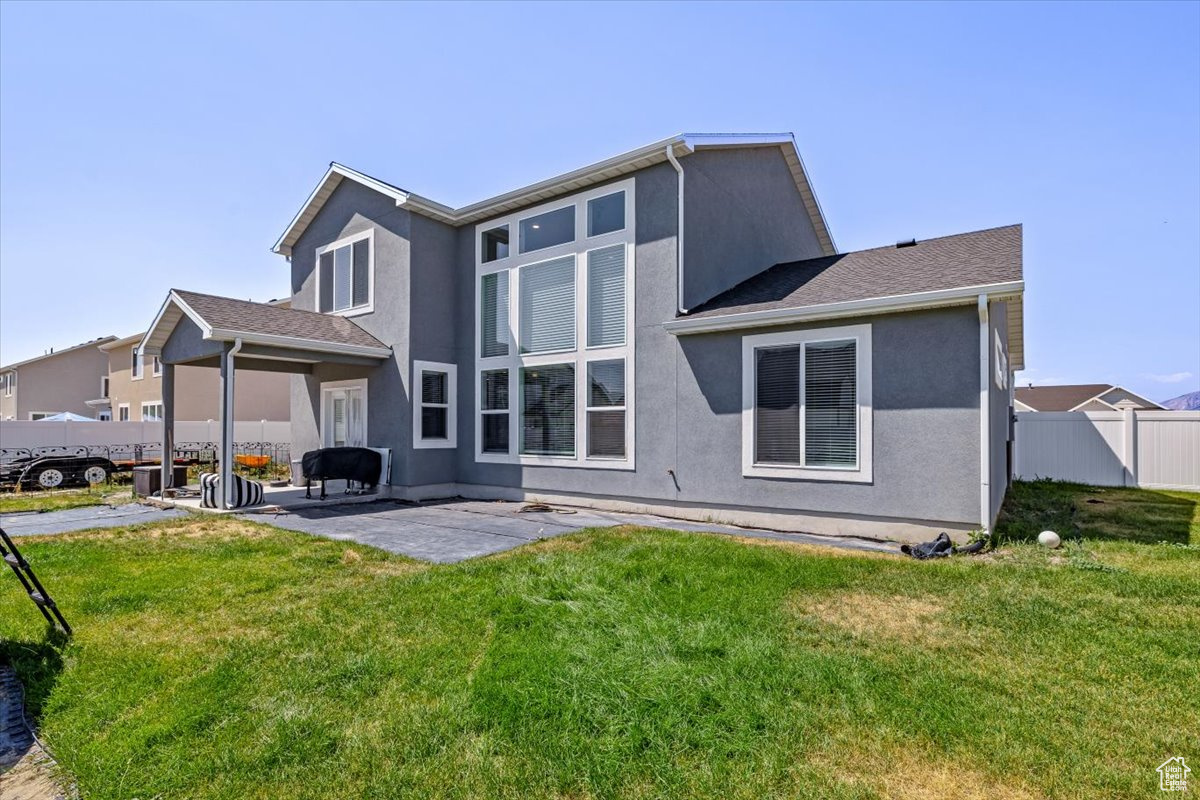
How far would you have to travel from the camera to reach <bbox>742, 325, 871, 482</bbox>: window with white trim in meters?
7.90

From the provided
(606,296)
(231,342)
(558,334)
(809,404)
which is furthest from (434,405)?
(809,404)

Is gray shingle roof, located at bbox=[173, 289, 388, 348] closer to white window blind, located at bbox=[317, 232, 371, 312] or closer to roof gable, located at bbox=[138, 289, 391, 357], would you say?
roof gable, located at bbox=[138, 289, 391, 357]

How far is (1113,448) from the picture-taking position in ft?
47.1

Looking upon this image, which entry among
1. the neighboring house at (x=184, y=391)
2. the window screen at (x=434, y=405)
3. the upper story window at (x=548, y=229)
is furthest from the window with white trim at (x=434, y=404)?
the neighboring house at (x=184, y=391)

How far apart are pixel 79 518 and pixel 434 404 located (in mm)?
6263

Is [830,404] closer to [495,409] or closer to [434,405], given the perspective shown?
[495,409]

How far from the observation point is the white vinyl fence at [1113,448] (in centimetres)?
1359

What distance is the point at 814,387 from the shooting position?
830cm

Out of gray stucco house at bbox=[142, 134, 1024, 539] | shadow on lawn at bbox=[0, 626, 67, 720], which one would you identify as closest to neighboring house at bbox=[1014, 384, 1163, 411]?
gray stucco house at bbox=[142, 134, 1024, 539]

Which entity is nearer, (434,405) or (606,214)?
(606,214)

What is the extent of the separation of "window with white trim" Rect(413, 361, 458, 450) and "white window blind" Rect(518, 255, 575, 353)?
207 cm

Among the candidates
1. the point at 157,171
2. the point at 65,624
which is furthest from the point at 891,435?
the point at 157,171

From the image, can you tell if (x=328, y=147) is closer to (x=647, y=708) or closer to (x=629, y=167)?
(x=629, y=167)

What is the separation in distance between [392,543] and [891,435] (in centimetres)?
687
